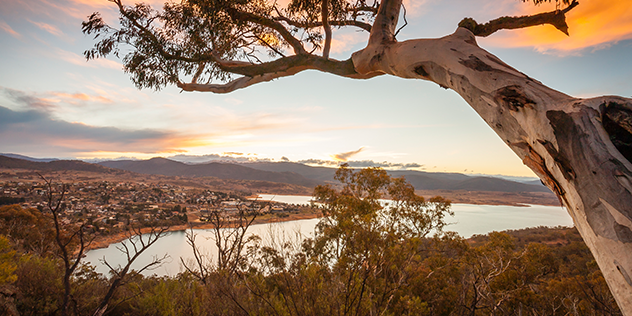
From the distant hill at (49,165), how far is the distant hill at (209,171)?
26.1m

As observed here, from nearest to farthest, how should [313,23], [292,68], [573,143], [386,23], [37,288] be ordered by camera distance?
1. [573,143]
2. [386,23]
3. [292,68]
4. [37,288]
5. [313,23]

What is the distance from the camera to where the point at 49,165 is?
2536 cm

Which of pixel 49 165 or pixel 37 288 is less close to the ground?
pixel 49 165

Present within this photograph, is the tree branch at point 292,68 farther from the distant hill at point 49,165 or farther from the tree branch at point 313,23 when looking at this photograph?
the distant hill at point 49,165

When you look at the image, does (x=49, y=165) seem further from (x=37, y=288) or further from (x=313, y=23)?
(x=313, y=23)

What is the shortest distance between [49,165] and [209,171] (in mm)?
33536

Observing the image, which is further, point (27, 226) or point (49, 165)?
point (49, 165)

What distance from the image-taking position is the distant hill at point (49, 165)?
2203 centimetres

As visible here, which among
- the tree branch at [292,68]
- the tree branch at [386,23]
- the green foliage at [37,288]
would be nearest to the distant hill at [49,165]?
the green foliage at [37,288]

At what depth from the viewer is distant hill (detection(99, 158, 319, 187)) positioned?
187 ft

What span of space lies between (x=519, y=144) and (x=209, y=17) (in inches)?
123

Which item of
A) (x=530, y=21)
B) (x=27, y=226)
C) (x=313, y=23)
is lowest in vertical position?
(x=27, y=226)

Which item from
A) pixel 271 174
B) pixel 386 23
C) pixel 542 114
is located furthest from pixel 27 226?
pixel 271 174

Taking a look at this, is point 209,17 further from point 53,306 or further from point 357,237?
point 53,306
